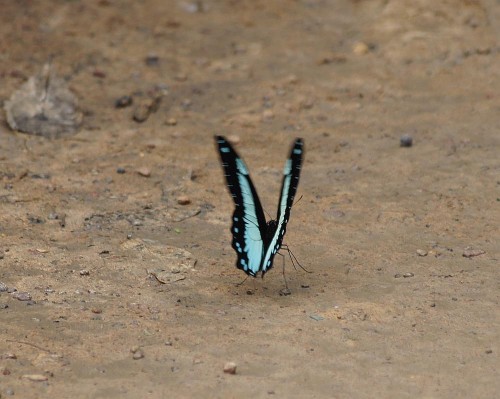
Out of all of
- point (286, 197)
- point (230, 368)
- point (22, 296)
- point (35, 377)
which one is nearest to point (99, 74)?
point (22, 296)

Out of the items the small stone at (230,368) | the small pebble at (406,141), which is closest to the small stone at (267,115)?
the small pebble at (406,141)

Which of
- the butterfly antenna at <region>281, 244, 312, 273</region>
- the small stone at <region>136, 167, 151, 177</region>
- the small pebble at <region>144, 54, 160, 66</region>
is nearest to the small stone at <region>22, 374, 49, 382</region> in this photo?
the butterfly antenna at <region>281, 244, 312, 273</region>

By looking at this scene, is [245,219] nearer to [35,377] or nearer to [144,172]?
[35,377]

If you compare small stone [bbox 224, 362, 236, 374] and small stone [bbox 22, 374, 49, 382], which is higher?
small stone [bbox 224, 362, 236, 374]

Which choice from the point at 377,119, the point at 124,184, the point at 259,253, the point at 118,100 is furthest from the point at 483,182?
the point at 118,100

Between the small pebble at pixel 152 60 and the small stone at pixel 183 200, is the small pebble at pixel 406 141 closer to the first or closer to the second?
the small stone at pixel 183 200

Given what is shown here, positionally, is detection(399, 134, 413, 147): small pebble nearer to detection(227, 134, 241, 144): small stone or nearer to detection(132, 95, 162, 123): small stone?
detection(227, 134, 241, 144): small stone
